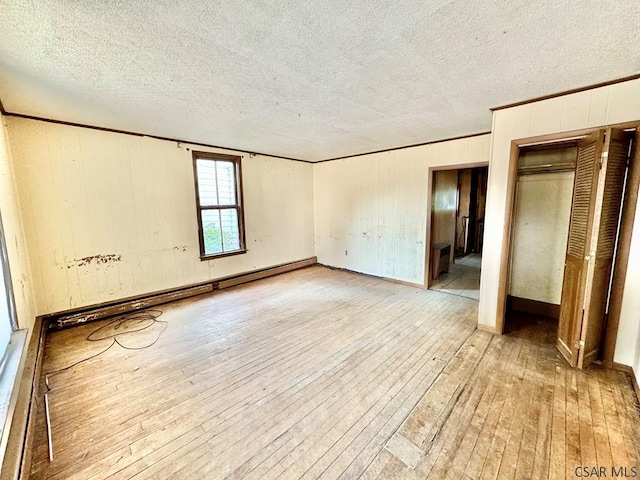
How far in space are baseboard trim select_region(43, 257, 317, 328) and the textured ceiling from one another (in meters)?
2.38

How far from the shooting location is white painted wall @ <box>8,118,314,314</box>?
3.05 meters

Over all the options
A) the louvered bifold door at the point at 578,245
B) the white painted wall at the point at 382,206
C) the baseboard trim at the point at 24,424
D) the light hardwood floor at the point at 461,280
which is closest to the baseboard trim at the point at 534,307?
the light hardwood floor at the point at 461,280

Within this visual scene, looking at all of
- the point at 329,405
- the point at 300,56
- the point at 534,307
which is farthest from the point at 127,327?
the point at 534,307

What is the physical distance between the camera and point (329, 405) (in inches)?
78.3

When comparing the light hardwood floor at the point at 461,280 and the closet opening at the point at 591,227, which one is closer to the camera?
the closet opening at the point at 591,227

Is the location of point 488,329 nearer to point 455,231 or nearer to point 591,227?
point 591,227

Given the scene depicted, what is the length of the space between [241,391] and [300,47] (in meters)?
2.62

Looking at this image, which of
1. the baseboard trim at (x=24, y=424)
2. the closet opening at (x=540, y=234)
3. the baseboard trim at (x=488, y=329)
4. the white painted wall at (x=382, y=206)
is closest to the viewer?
the baseboard trim at (x=24, y=424)

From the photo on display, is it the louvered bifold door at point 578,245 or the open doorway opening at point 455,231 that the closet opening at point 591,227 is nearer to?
the louvered bifold door at point 578,245

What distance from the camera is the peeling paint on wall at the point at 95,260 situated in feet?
10.9

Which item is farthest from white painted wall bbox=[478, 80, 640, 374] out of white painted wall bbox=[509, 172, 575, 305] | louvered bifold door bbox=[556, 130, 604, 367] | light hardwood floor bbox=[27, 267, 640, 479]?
white painted wall bbox=[509, 172, 575, 305]

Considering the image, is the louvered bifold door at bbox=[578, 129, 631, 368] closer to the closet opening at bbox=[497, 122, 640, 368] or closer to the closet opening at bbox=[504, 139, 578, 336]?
the closet opening at bbox=[497, 122, 640, 368]

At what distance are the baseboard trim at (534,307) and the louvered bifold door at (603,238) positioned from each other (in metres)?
1.06

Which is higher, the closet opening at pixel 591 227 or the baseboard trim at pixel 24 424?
the closet opening at pixel 591 227
